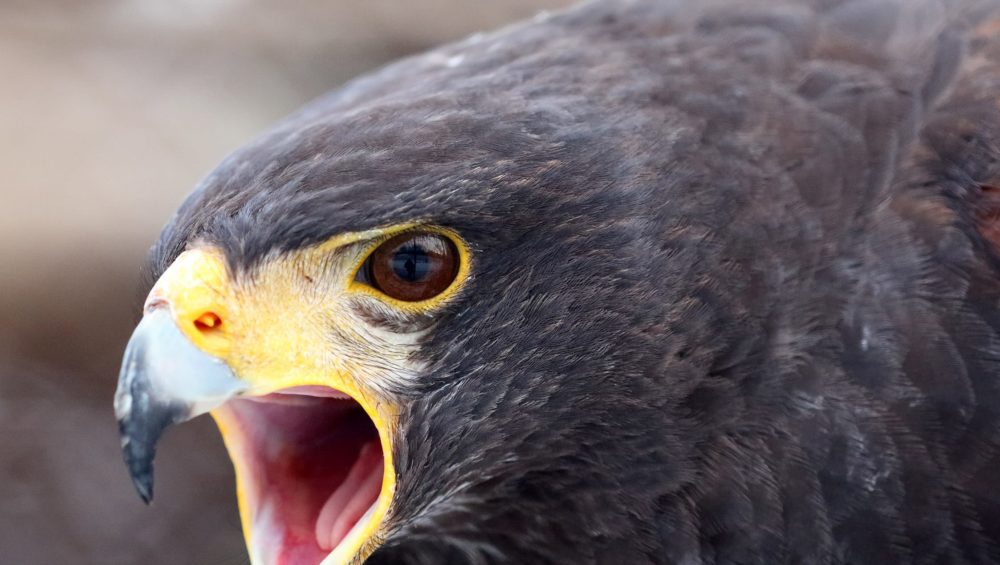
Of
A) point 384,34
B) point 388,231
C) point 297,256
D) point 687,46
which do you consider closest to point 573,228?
point 388,231

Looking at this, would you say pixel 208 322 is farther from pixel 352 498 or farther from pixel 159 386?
pixel 352 498

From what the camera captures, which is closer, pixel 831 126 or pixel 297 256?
pixel 297 256

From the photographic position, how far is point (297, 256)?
5.34 ft

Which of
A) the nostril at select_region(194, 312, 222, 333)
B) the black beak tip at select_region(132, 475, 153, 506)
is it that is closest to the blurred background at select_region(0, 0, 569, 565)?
the black beak tip at select_region(132, 475, 153, 506)

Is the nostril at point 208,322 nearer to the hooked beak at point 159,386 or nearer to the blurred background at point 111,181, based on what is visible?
the hooked beak at point 159,386

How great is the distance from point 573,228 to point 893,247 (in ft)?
1.74

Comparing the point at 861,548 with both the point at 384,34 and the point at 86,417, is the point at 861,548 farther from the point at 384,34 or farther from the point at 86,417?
the point at 384,34

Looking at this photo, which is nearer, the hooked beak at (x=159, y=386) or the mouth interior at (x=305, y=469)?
the hooked beak at (x=159, y=386)

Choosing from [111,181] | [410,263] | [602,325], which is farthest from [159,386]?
[111,181]

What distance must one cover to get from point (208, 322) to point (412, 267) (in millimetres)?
306

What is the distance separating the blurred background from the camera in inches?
164

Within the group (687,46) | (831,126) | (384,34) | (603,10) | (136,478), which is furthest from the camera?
(384,34)

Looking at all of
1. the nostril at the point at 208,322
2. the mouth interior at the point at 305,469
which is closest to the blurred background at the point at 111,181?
the mouth interior at the point at 305,469

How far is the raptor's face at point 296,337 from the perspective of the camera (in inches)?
60.8
